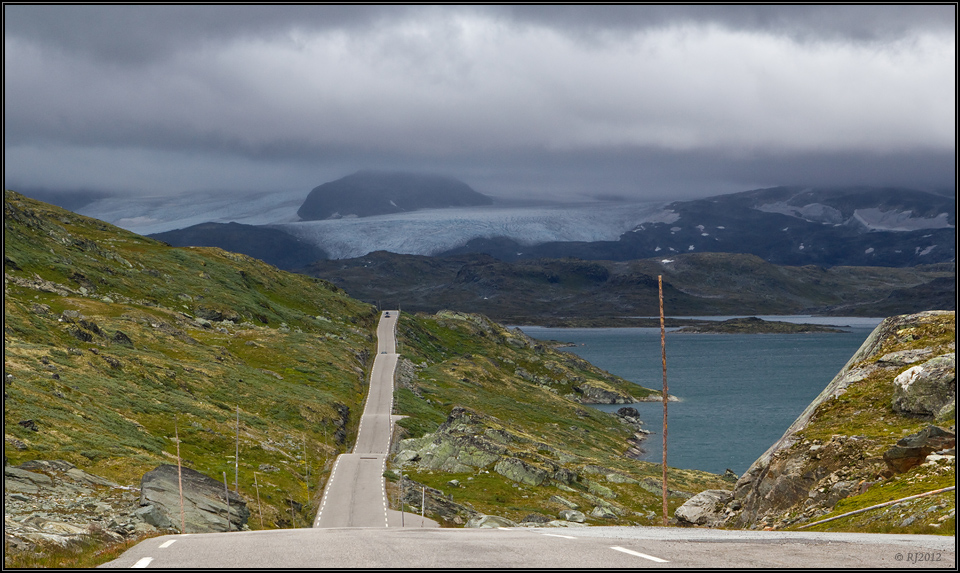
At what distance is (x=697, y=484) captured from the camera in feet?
352

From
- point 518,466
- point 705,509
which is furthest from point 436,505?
point 705,509

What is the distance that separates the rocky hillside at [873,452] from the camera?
2725 cm

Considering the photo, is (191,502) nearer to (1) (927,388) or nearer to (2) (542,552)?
(2) (542,552)

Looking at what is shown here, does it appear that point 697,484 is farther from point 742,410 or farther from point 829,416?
point 742,410

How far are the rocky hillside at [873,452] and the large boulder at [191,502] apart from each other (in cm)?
2836

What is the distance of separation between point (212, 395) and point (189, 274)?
9764 cm

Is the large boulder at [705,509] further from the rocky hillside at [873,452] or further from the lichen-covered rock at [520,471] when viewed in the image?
the lichen-covered rock at [520,471]

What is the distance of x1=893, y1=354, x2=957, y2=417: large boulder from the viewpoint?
120 feet

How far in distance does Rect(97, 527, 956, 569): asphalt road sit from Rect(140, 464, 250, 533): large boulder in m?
25.0

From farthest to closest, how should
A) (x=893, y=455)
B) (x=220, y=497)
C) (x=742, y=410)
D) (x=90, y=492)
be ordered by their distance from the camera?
(x=742, y=410)
(x=220, y=497)
(x=90, y=492)
(x=893, y=455)

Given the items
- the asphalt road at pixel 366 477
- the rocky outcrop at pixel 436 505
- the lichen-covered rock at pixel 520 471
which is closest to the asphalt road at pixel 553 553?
the asphalt road at pixel 366 477

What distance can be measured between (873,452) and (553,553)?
78.8 ft

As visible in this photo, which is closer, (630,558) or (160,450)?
(630,558)

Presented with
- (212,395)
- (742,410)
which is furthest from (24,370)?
(742,410)
